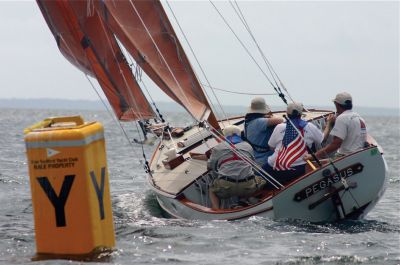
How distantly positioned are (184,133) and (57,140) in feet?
29.4

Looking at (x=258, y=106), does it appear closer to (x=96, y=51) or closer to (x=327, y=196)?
(x=327, y=196)

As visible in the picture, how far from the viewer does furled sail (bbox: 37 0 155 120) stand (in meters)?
13.2

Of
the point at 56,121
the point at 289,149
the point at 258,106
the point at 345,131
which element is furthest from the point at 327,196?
the point at 56,121

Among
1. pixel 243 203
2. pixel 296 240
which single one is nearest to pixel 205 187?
pixel 243 203

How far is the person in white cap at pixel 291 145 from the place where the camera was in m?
10.7

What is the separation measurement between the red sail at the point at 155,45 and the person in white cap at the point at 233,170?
1.55 meters

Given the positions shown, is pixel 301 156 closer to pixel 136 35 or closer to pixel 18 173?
pixel 136 35

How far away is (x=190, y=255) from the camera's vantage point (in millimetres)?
8258

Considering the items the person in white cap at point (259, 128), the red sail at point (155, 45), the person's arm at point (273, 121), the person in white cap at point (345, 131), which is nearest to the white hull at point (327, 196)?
the person in white cap at point (345, 131)

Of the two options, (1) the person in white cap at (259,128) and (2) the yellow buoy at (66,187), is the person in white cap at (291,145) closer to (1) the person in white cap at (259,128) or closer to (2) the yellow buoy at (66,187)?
(1) the person in white cap at (259,128)

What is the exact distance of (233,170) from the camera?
35.2 ft

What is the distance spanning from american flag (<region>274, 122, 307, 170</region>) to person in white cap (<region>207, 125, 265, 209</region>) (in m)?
0.36

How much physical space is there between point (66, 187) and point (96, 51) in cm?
706

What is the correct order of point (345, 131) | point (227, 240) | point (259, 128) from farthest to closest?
1. point (259, 128)
2. point (345, 131)
3. point (227, 240)
